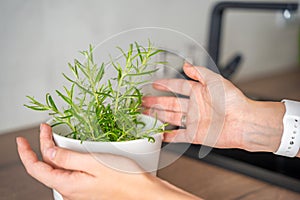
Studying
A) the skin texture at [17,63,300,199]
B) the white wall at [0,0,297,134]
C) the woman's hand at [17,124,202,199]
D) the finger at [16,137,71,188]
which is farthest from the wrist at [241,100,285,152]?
the white wall at [0,0,297,134]

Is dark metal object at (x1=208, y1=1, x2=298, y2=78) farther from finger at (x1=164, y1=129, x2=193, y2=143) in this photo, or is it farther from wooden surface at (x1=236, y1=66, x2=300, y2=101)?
finger at (x1=164, y1=129, x2=193, y2=143)

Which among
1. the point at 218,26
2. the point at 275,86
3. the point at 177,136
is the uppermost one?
the point at 218,26

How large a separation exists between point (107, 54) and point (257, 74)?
1131 millimetres

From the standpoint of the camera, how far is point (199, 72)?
69 cm

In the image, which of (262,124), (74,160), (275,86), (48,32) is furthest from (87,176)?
(275,86)

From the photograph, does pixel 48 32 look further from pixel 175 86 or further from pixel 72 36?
pixel 175 86

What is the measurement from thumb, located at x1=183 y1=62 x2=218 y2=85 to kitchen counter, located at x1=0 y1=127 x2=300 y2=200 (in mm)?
189

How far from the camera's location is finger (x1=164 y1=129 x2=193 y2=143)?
68 cm

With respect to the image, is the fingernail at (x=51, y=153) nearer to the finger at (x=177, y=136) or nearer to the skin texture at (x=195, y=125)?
the skin texture at (x=195, y=125)

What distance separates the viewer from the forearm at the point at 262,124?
72 cm

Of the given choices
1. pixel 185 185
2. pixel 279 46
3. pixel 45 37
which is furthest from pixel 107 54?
pixel 279 46

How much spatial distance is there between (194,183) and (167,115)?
0.47 feet

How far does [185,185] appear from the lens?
2.50ft

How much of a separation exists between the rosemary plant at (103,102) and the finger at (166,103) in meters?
0.07
